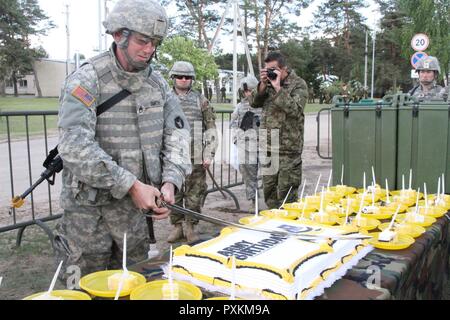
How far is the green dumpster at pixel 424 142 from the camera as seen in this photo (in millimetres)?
3254

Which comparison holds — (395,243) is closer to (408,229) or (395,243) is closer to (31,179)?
(408,229)

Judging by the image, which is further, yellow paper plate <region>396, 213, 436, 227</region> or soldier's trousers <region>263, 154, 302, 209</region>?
soldier's trousers <region>263, 154, 302, 209</region>

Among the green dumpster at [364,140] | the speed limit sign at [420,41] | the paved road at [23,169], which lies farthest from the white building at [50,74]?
the green dumpster at [364,140]

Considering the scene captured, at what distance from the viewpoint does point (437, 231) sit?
2039 mm

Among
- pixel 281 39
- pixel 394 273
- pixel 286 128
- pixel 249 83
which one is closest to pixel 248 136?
pixel 249 83

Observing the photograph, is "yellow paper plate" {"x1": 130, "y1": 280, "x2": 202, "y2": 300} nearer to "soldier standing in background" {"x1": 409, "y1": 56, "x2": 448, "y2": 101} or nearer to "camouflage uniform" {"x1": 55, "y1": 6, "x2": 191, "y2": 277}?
"camouflage uniform" {"x1": 55, "y1": 6, "x2": 191, "y2": 277}

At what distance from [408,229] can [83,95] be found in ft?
5.02

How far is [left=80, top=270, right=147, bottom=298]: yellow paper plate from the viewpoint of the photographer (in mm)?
1255

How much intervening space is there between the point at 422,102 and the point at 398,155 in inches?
17.3

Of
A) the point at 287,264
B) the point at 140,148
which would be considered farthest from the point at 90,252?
the point at 287,264

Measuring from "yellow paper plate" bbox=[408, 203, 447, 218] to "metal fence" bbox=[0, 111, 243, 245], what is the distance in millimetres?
2923

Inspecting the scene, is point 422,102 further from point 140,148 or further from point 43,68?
point 43,68

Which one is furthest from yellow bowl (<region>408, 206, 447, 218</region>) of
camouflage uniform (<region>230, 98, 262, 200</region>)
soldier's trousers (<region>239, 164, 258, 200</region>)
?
soldier's trousers (<region>239, 164, 258, 200</region>)

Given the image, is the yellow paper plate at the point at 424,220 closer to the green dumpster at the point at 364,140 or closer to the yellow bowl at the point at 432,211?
the yellow bowl at the point at 432,211
